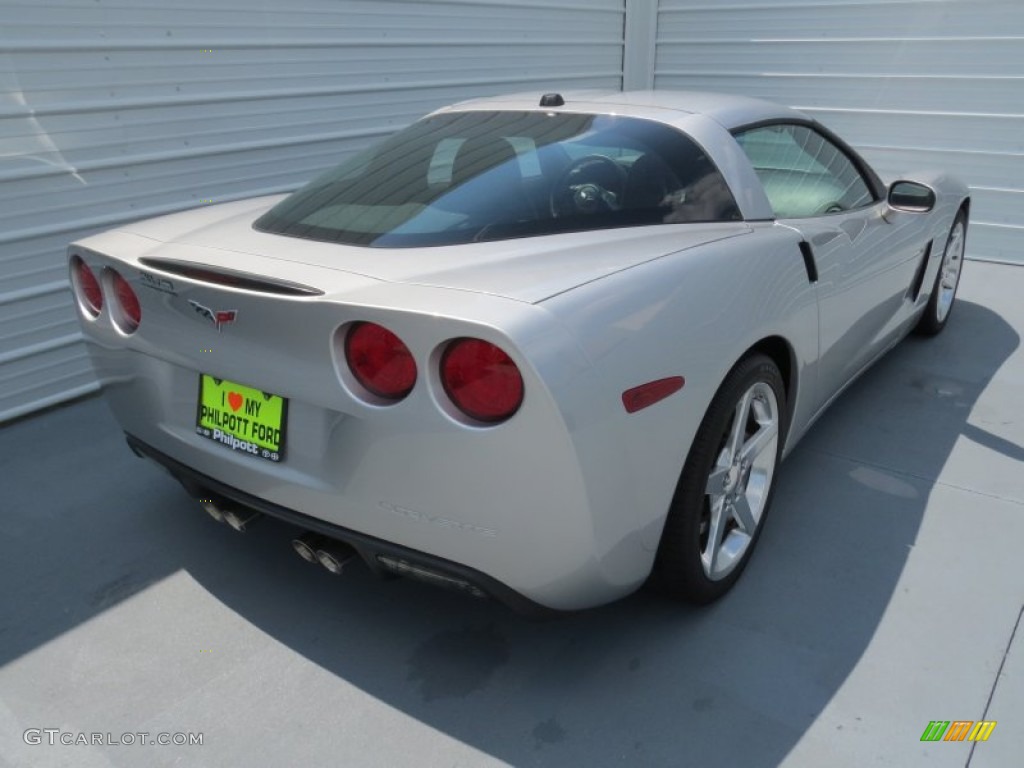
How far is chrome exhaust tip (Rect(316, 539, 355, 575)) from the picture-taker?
2.10 metres

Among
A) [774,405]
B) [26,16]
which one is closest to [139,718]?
[774,405]

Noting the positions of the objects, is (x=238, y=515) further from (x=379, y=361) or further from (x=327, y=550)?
(x=379, y=361)

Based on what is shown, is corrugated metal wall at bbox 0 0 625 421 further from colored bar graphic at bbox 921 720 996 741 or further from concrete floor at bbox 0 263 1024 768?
colored bar graphic at bbox 921 720 996 741

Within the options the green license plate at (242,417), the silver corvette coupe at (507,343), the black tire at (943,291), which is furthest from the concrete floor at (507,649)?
the black tire at (943,291)

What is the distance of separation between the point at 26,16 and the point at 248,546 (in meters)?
2.63

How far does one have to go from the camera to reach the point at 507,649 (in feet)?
7.41

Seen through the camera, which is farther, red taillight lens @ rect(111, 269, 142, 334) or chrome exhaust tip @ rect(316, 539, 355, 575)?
red taillight lens @ rect(111, 269, 142, 334)

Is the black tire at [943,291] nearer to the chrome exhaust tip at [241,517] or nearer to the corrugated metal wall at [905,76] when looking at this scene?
the corrugated metal wall at [905,76]

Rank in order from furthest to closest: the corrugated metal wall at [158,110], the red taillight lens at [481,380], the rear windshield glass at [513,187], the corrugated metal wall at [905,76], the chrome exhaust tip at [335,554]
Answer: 1. the corrugated metal wall at [905,76]
2. the corrugated metal wall at [158,110]
3. the rear windshield glass at [513,187]
4. the chrome exhaust tip at [335,554]
5. the red taillight lens at [481,380]

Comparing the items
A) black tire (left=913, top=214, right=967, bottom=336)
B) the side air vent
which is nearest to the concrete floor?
the side air vent

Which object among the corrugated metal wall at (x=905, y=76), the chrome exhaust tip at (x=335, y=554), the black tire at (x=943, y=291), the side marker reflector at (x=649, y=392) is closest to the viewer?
the side marker reflector at (x=649, y=392)

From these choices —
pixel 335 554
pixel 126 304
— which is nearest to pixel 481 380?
pixel 335 554

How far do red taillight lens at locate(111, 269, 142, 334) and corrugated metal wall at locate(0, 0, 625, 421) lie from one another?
183 cm

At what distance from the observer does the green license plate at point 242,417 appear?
6.55 feet
